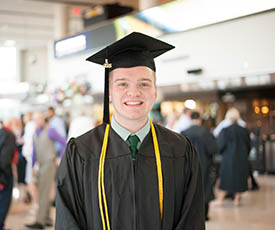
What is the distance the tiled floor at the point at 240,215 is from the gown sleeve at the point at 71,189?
170 inches

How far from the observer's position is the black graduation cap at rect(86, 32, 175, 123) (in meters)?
2.24

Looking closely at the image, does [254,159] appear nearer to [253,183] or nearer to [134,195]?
[253,183]

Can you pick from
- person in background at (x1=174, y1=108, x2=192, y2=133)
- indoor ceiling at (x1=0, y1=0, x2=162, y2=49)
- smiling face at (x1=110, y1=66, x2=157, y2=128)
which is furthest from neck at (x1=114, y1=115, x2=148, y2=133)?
indoor ceiling at (x1=0, y1=0, x2=162, y2=49)

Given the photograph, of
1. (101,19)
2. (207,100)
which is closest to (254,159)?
(207,100)

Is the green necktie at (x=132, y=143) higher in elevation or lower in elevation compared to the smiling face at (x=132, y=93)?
lower

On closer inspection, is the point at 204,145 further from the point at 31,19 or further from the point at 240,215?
the point at 31,19

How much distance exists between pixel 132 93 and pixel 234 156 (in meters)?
6.36

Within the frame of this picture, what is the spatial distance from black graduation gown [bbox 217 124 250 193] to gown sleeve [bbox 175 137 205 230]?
5921 millimetres

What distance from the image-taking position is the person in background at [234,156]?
26.2 feet

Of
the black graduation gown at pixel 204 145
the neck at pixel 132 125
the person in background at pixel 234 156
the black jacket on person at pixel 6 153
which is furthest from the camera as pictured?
the person in background at pixel 234 156

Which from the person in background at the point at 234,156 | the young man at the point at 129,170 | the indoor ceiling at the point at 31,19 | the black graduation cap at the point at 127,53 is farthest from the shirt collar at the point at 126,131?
the indoor ceiling at the point at 31,19

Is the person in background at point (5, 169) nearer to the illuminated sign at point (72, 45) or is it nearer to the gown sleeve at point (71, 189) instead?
the illuminated sign at point (72, 45)

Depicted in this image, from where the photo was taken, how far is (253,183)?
9.52m

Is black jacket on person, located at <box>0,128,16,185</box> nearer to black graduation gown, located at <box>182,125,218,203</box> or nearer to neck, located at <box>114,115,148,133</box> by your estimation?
black graduation gown, located at <box>182,125,218,203</box>
